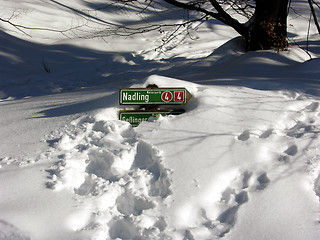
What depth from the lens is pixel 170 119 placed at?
9.96ft

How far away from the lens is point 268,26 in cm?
548

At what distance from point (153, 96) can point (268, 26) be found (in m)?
3.27

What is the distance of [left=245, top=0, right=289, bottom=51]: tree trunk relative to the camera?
5562 millimetres

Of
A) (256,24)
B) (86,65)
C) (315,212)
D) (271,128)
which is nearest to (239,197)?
(315,212)

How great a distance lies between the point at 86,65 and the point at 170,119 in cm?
479

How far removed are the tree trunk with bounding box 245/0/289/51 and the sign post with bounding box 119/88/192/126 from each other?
308 cm

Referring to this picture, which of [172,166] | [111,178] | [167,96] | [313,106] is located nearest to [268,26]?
[313,106]

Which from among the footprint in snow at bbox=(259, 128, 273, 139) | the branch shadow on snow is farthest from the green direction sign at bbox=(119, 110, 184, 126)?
the footprint in snow at bbox=(259, 128, 273, 139)

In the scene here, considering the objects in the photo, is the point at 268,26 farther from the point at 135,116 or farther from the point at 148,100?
the point at 135,116

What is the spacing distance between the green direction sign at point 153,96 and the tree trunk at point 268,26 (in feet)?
10.0

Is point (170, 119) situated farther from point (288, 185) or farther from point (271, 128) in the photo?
point (288, 185)

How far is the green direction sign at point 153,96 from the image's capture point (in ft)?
9.99

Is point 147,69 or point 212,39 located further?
point 212,39

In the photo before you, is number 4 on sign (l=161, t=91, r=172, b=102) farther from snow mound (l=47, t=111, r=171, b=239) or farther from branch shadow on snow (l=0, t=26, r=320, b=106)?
branch shadow on snow (l=0, t=26, r=320, b=106)
